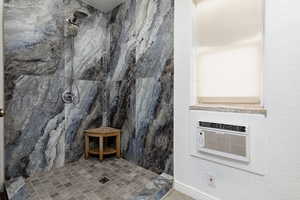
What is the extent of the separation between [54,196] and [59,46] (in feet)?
5.67

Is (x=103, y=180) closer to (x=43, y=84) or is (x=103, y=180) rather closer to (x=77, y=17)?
(x=43, y=84)

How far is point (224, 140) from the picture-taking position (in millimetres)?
1365

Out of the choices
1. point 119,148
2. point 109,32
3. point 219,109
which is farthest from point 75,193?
point 109,32

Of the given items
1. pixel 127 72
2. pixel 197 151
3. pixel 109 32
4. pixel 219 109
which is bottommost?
pixel 197 151

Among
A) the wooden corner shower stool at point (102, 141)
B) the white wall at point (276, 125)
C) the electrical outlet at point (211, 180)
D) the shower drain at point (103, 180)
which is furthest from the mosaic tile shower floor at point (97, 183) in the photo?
the white wall at point (276, 125)

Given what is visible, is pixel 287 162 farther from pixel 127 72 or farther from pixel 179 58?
pixel 127 72

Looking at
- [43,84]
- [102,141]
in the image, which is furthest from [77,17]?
[102,141]

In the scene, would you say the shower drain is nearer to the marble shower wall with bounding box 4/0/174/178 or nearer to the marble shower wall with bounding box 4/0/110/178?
the marble shower wall with bounding box 4/0/174/178

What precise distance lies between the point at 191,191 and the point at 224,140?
0.64m

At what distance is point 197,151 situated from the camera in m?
1.56

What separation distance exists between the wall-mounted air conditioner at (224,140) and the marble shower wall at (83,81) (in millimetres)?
448

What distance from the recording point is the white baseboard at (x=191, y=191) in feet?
4.88

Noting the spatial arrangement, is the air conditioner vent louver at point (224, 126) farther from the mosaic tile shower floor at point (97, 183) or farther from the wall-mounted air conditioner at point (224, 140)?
the mosaic tile shower floor at point (97, 183)

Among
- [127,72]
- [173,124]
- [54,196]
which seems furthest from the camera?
[127,72]
